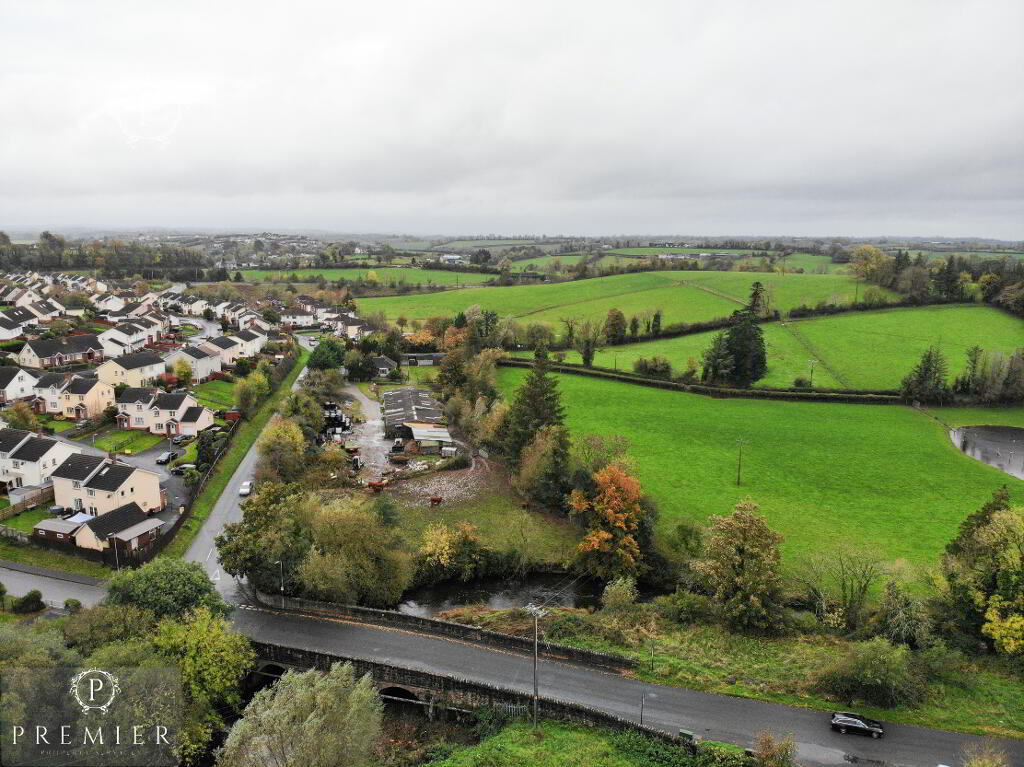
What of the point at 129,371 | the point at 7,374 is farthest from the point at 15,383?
the point at 129,371

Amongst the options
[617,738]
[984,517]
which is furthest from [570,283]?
[617,738]

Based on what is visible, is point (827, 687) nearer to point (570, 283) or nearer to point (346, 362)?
point (346, 362)

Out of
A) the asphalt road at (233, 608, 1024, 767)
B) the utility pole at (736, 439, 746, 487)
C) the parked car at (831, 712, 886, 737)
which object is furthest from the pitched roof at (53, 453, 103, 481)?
the utility pole at (736, 439, 746, 487)

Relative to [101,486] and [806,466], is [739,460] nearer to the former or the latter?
[806,466]

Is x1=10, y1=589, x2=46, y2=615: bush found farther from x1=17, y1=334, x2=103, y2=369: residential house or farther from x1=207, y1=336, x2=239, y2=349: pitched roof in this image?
x1=17, y1=334, x2=103, y2=369: residential house

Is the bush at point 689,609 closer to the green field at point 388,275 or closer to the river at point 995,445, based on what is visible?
the river at point 995,445

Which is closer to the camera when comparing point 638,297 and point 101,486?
point 101,486
